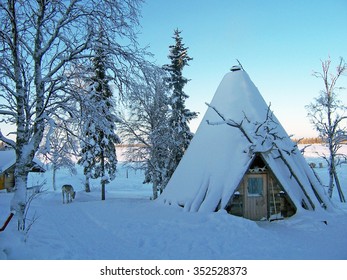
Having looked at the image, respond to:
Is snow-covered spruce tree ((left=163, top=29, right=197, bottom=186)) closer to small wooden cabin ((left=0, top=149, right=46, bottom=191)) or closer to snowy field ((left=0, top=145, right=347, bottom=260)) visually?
snowy field ((left=0, top=145, right=347, bottom=260))

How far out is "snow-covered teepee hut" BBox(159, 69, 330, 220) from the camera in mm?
9125

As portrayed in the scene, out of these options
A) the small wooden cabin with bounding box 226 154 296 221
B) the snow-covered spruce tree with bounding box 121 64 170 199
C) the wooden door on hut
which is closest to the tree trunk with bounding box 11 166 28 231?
the small wooden cabin with bounding box 226 154 296 221

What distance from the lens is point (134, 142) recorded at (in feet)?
65.2

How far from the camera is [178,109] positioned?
19.9 meters

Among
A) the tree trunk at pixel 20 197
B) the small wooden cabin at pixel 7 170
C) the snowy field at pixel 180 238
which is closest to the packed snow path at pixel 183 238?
the snowy field at pixel 180 238

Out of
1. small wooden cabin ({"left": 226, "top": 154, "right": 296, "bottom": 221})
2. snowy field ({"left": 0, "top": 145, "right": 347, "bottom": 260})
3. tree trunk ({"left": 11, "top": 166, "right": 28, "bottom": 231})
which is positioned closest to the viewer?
snowy field ({"left": 0, "top": 145, "right": 347, "bottom": 260})

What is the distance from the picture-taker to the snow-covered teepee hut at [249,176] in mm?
9125

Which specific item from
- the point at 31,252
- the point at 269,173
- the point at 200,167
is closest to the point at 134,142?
the point at 200,167

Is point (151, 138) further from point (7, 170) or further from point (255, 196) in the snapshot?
point (7, 170)

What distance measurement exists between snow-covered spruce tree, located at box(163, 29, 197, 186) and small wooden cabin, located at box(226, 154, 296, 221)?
32.3 ft

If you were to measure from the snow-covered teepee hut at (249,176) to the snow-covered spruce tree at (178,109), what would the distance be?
805 cm

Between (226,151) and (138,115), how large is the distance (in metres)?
10.8

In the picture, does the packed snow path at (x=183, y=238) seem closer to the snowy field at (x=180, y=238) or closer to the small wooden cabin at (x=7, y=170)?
the snowy field at (x=180, y=238)

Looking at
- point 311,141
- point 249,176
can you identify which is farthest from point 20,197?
point 311,141
